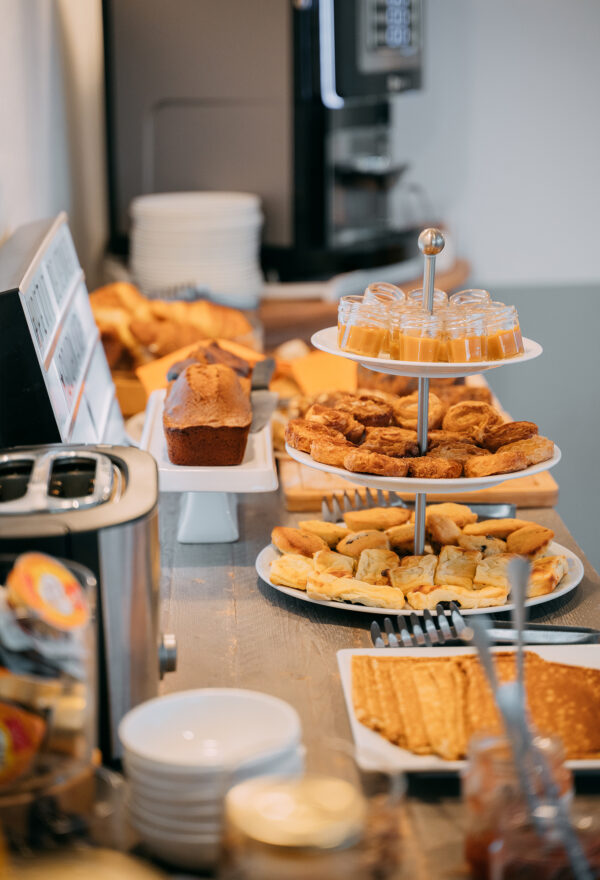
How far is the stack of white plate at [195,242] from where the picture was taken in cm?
246

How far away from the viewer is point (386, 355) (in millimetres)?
1142

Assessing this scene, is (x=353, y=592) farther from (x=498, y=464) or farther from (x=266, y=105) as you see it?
(x=266, y=105)

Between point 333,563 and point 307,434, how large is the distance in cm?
15

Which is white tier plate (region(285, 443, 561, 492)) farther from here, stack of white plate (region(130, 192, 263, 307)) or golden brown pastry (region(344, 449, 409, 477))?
stack of white plate (region(130, 192, 263, 307))

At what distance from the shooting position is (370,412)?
127 centimetres

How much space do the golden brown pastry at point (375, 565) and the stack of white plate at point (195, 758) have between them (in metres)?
0.39

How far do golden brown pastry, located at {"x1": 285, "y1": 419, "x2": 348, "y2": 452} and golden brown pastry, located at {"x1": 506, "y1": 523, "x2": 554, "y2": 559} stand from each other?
0.24 metres

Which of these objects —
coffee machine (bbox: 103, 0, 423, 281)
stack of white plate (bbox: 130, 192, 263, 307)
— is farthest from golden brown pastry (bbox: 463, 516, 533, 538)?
coffee machine (bbox: 103, 0, 423, 281)

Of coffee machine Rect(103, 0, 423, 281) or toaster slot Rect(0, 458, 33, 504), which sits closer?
toaster slot Rect(0, 458, 33, 504)

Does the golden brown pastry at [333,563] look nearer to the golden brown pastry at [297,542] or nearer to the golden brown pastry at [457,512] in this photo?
the golden brown pastry at [297,542]

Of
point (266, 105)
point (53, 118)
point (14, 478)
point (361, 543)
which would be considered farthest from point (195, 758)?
point (266, 105)

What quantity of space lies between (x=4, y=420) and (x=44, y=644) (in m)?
0.50

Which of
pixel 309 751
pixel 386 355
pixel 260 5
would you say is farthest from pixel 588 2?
pixel 309 751

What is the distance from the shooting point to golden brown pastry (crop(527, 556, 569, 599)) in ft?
3.70
